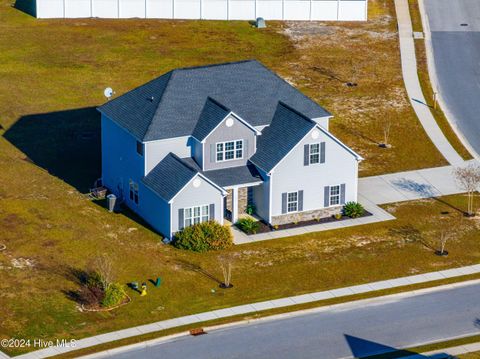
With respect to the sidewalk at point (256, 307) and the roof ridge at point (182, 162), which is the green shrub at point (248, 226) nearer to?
Answer: the roof ridge at point (182, 162)

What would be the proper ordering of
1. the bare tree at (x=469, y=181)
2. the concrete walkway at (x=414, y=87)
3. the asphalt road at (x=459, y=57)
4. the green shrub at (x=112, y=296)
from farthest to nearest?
the asphalt road at (x=459, y=57), the concrete walkway at (x=414, y=87), the bare tree at (x=469, y=181), the green shrub at (x=112, y=296)

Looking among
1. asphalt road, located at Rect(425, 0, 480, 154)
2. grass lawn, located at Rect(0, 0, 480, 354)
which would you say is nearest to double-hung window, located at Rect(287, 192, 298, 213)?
grass lawn, located at Rect(0, 0, 480, 354)

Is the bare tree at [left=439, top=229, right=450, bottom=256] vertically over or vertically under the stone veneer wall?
under

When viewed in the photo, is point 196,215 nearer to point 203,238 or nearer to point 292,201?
point 203,238

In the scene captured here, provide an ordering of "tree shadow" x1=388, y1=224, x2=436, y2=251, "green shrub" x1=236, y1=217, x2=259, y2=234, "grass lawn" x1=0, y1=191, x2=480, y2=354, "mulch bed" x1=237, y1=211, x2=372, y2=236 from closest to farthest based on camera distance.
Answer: "grass lawn" x1=0, y1=191, x2=480, y2=354 < "tree shadow" x1=388, y1=224, x2=436, y2=251 < "green shrub" x1=236, y1=217, x2=259, y2=234 < "mulch bed" x1=237, y1=211, x2=372, y2=236

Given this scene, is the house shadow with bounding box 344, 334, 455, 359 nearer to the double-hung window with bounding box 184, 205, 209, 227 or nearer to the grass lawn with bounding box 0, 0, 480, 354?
the grass lawn with bounding box 0, 0, 480, 354

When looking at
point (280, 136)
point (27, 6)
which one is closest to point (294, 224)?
point (280, 136)

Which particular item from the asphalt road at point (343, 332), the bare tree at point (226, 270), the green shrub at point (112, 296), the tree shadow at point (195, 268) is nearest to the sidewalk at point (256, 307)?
the asphalt road at point (343, 332)

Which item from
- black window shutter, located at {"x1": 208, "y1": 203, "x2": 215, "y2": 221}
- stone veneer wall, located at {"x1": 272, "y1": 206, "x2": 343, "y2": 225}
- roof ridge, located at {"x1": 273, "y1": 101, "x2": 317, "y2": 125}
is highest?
roof ridge, located at {"x1": 273, "y1": 101, "x2": 317, "y2": 125}
